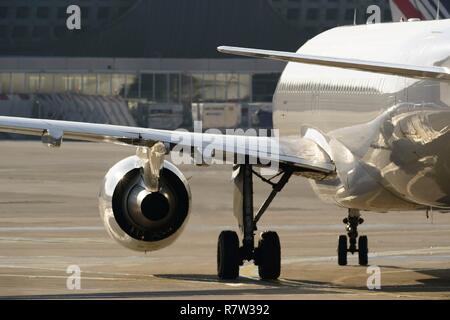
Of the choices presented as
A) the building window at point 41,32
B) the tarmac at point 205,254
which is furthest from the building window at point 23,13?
the tarmac at point 205,254

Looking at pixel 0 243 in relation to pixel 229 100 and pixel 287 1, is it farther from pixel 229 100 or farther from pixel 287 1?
pixel 287 1

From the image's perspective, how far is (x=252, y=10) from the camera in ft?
357

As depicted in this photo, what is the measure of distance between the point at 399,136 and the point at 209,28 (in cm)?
8979

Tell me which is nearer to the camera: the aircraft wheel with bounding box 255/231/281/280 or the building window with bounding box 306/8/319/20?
the aircraft wheel with bounding box 255/231/281/280

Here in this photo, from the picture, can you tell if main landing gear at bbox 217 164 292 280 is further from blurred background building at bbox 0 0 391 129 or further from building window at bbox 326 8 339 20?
building window at bbox 326 8 339 20

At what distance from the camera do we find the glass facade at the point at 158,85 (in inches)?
3883

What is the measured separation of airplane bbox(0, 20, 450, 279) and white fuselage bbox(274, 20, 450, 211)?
0.07 feet

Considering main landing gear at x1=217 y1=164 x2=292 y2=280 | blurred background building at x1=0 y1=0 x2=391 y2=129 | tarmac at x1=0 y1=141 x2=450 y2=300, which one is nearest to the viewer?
tarmac at x1=0 y1=141 x2=450 y2=300

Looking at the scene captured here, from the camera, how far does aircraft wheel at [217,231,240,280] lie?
79.0ft

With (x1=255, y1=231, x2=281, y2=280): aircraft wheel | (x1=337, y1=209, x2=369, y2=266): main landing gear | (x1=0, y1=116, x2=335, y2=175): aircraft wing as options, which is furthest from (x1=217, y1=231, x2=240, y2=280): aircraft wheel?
(x1=337, y1=209, x2=369, y2=266): main landing gear

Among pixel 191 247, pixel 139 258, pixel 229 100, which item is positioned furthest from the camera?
pixel 229 100

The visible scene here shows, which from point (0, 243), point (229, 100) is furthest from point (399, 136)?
point (229, 100)

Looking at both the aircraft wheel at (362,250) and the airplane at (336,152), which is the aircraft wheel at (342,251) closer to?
the airplane at (336,152)

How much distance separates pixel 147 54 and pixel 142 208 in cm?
8694
